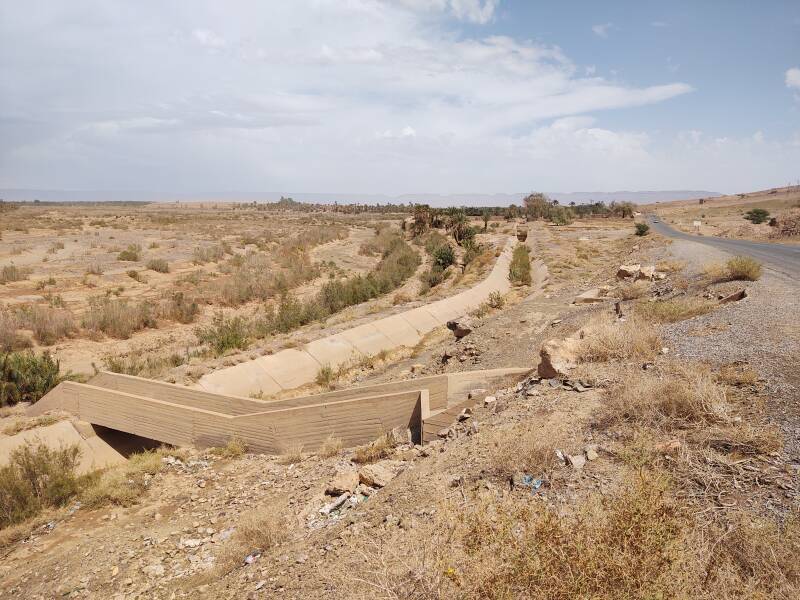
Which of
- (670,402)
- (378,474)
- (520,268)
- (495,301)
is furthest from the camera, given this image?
(520,268)

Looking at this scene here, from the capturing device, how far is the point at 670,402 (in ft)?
17.6

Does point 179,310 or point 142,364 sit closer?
point 142,364

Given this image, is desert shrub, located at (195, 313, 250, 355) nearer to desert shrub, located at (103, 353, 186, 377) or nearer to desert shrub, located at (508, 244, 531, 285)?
desert shrub, located at (103, 353, 186, 377)

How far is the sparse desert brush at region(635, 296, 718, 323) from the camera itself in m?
9.69

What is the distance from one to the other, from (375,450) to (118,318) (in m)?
13.6

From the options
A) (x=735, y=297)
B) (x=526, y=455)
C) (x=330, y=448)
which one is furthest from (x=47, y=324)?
(x=735, y=297)

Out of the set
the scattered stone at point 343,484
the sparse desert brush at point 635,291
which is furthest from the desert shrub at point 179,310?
the sparse desert brush at point 635,291

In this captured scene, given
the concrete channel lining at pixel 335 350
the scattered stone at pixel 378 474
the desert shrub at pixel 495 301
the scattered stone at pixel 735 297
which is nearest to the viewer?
the scattered stone at pixel 378 474

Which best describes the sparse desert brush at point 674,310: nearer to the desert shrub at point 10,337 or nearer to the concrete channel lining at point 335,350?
the concrete channel lining at point 335,350

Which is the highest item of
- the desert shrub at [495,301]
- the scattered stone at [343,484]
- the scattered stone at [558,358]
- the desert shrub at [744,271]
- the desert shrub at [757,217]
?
the desert shrub at [757,217]

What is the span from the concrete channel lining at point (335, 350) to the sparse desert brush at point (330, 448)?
13.2 feet

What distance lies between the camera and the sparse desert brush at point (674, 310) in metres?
9.69

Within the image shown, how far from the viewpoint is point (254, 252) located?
36062 millimetres

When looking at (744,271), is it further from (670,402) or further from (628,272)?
(670,402)
